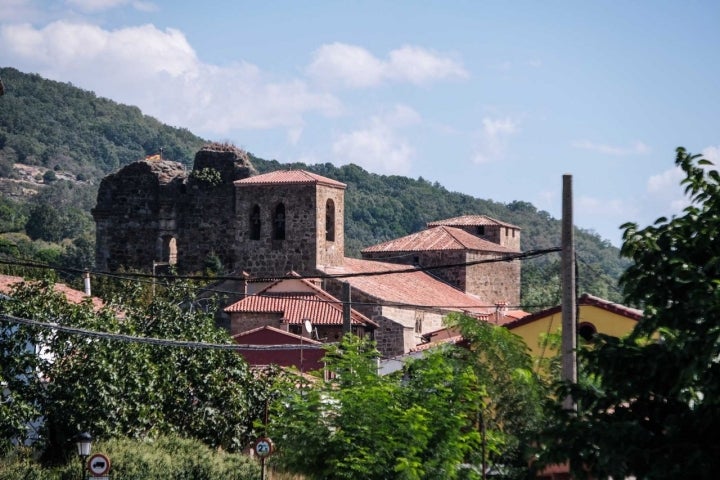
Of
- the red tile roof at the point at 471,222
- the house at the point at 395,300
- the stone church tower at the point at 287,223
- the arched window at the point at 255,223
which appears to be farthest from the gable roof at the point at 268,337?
the red tile roof at the point at 471,222

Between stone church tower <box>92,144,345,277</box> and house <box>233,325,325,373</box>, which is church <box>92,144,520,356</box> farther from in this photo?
house <box>233,325,325,373</box>

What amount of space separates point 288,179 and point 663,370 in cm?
3638

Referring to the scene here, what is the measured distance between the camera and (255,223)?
160 feet

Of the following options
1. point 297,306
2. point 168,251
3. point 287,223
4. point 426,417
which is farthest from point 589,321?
point 168,251

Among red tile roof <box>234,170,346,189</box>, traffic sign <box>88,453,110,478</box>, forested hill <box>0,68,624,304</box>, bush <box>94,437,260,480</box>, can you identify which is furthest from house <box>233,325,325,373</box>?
forested hill <box>0,68,624,304</box>

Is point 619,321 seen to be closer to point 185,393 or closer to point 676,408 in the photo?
point 185,393

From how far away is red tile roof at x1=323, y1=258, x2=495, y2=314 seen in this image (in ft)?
148

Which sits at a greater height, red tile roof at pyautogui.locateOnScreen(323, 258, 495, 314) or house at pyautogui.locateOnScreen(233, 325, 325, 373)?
red tile roof at pyautogui.locateOnScreen(323, 258, 495, 314)

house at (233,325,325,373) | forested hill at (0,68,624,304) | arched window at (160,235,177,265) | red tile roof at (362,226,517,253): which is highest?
forested hill at (0,68,624,304)

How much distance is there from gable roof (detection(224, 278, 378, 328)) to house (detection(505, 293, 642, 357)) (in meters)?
12.6

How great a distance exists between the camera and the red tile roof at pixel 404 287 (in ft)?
148

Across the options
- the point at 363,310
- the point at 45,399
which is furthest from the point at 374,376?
the point at 363,310

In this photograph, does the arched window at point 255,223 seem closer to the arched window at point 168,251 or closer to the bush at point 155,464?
the arched window at point 168,251

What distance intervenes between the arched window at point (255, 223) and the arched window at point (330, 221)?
2.47 m
